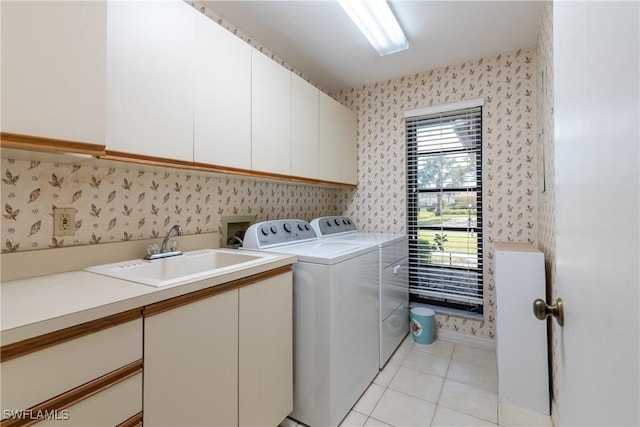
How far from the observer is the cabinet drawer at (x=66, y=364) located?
67cm

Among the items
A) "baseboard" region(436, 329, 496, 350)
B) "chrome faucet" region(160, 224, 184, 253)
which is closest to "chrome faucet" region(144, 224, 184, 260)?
"chrome faucet" region(160, 224, 184, 253)

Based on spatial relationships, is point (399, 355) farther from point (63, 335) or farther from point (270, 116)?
point (63, 335)

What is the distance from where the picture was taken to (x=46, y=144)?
898 millimetres

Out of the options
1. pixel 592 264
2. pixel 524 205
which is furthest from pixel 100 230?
pixel 524 205

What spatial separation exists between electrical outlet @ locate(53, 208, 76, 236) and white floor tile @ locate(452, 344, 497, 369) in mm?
2716

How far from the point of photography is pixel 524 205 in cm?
235

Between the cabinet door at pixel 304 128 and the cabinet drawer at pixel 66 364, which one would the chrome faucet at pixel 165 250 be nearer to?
the cabinet drawer at pixel 66 364

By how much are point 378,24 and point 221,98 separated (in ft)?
3.93

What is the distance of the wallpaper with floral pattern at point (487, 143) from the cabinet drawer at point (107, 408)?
244cm

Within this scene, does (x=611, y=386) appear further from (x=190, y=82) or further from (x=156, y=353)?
(x=190, y=82)

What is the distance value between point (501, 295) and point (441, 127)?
5.24ft

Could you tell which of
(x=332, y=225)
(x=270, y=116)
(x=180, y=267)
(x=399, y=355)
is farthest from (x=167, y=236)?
(x=399, y=355)

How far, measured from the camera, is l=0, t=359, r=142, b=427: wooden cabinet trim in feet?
2.25

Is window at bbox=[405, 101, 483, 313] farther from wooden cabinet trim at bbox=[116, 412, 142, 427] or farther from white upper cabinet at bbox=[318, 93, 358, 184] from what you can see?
wooden cabinet trim at bbox=[116, 412, 142, 427]
